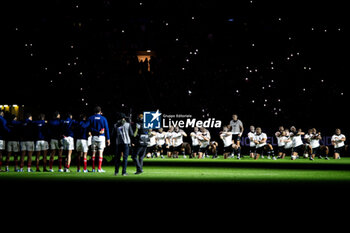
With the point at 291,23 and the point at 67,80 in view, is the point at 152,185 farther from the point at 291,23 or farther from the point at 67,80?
the point at 291,23

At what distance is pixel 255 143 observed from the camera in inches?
1417

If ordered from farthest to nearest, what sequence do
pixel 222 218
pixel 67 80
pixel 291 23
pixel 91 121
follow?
1. pixel 291 23
2. pixel 67 80
3. pixel 91 121
4. pixel 222 218

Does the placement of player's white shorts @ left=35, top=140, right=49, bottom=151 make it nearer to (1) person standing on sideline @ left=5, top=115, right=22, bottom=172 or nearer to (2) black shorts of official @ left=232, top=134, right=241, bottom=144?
(1) person standing on sideline @ left=5, top=115, right=22, bottom=172

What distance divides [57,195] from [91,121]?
26.6ft

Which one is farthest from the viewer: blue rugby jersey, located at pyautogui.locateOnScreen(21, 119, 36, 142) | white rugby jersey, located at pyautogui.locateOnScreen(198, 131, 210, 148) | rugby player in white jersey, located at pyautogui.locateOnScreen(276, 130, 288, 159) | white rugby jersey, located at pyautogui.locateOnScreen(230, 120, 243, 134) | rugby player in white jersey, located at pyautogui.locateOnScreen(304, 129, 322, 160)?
white rugby jersey, located at pyautogui.locateOnScreen(198, 131, 210, 148)

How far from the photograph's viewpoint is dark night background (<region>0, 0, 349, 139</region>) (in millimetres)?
37094

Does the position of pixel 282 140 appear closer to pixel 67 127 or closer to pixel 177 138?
pixel 177 138

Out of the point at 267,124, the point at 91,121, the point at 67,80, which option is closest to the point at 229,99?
the point at 267,124

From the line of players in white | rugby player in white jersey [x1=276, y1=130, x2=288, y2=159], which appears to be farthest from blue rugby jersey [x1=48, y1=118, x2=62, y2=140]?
rugby player in white jersey [x1=276, y1=130, x2=288, y2=159]

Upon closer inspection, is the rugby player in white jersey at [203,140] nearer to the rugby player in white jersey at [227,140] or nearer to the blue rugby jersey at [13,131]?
the rugby player in white jersey at [227,140]

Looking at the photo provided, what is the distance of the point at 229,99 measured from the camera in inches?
1750

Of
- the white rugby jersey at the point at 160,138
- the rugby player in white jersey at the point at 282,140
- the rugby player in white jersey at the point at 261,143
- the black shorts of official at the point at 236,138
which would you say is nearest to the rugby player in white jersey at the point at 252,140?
the rugby player in white jersey at the point at 261,143

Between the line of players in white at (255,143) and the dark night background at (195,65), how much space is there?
11.4 ft

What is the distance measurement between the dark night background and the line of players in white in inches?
136
